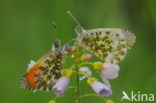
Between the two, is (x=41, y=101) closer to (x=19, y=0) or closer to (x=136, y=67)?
(x=136, y=67)

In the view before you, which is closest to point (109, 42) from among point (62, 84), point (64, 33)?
point (62, 84)

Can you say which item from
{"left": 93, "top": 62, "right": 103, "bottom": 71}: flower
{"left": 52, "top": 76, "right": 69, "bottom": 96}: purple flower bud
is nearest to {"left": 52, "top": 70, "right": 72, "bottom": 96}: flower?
{"left": 52, "top": 76, "right": 69, "bottom": 96}: purple flower bud

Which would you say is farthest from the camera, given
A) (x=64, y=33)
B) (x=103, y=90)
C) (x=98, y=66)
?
(x=64, y=33)

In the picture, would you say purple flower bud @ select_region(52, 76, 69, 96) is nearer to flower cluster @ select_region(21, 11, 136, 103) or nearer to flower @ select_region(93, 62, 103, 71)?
flower cluster @ select_region(21, 11, 136, 103)

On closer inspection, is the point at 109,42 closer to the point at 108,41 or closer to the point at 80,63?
the point at 108,41

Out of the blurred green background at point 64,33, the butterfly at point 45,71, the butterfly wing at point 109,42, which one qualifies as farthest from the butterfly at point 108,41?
the blurred green background at point 64,33

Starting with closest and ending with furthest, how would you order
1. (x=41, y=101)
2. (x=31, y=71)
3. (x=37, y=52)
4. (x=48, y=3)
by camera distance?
(x=31, y=71), (x=41, y=101), (x=37, y=52), (x=48, y=3)

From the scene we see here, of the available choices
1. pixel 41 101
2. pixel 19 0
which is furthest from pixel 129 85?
pixel 19 0

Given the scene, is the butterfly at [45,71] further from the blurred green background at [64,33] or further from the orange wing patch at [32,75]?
the blurred green background at [64,33]
